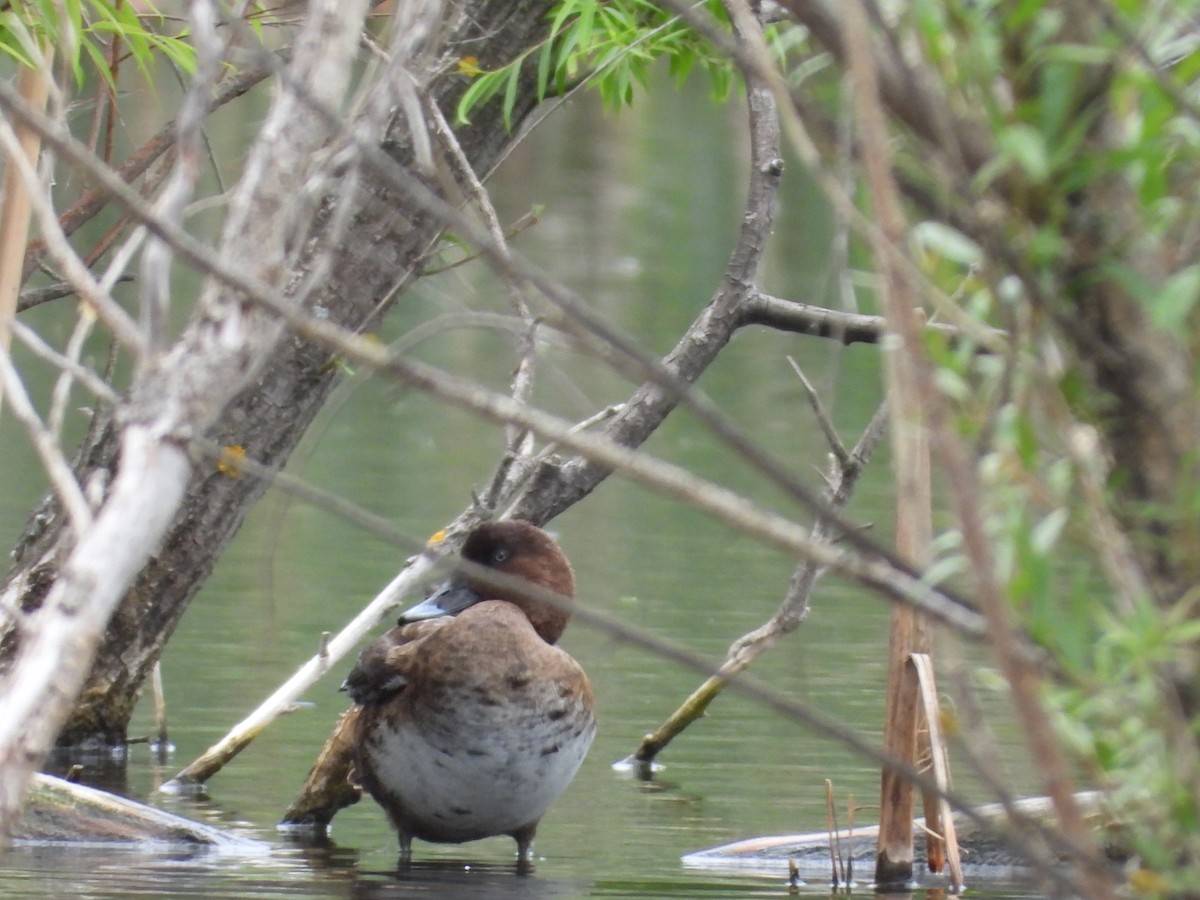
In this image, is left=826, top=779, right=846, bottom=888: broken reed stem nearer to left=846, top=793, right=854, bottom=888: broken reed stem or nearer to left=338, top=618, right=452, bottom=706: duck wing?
left=846, top=793, right=854, bottom=888: broken reed stem

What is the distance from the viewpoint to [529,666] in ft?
16.1

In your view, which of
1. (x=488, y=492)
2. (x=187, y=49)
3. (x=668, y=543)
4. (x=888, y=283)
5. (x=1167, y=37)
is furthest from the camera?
(x=668, y=543)

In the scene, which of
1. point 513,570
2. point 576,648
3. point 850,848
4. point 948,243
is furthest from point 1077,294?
point 576,648

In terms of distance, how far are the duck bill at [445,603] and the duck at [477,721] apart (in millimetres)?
91

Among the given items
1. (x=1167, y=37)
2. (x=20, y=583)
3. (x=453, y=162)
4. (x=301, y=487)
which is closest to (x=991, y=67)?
(x=1167, y=37)

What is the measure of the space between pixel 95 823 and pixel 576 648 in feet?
9.84

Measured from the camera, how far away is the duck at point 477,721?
487 cm

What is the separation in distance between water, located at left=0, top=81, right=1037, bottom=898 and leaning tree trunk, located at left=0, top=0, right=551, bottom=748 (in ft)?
1.25

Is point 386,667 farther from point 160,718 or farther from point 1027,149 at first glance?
point 1027,149

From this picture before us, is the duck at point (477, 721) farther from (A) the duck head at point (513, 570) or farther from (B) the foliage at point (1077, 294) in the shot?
(B) the foliage at point (1077, 294)

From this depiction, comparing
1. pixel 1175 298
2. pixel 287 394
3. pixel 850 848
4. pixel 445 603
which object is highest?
pixel 287 394

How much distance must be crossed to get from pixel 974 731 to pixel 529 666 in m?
3.25

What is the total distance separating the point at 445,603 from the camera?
530 centimetres

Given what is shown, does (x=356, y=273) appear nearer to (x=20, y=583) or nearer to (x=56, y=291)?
(x=56, y=291)
